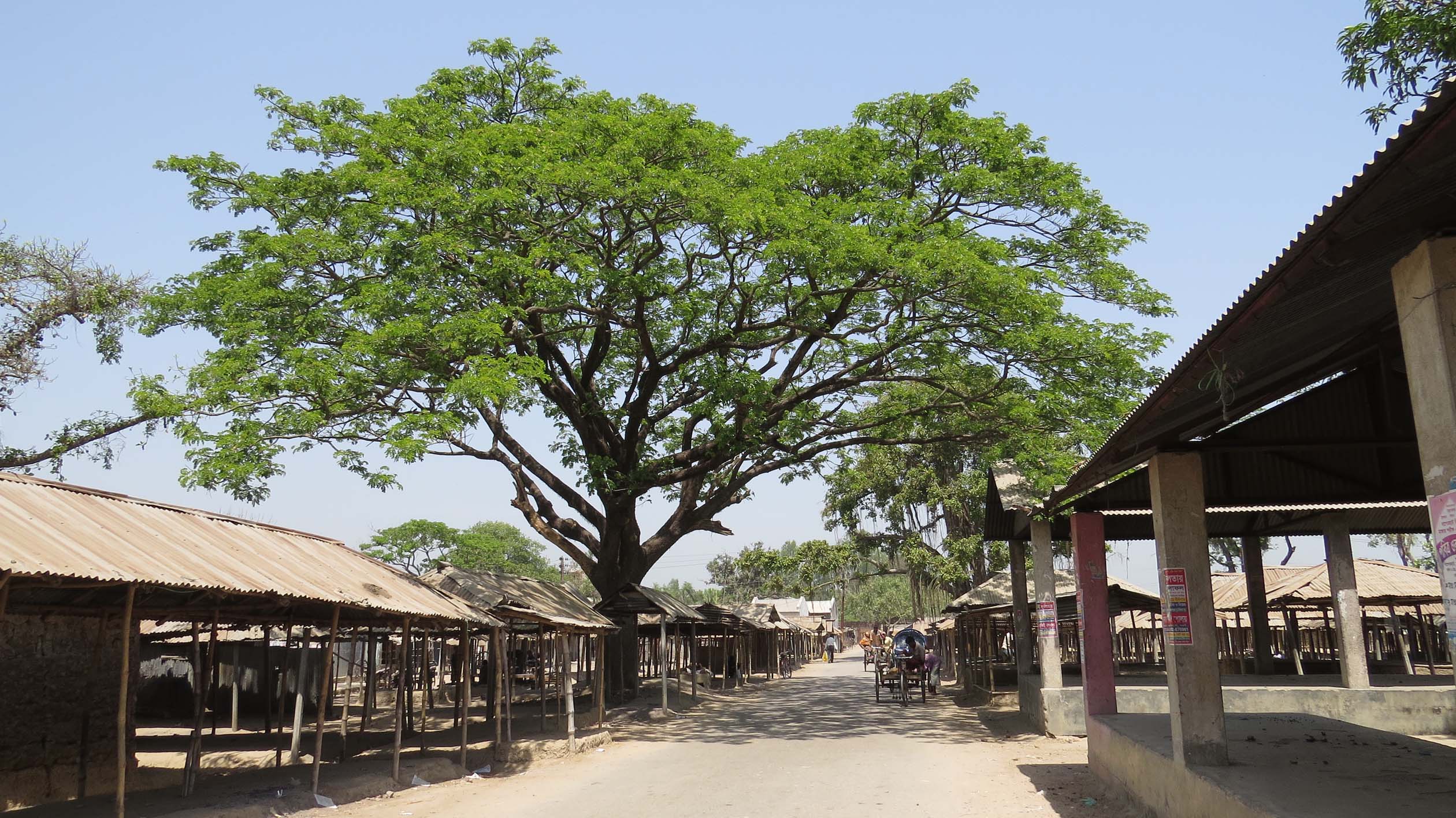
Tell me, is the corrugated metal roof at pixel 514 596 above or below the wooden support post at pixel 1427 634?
above

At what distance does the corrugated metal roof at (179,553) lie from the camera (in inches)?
271

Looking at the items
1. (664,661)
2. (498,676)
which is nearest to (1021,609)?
(664,661)

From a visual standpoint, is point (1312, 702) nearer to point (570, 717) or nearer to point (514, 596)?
point (570, 717)

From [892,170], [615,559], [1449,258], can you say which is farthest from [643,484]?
[1449,258]

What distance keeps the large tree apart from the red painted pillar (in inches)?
184

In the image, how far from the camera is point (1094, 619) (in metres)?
10.4

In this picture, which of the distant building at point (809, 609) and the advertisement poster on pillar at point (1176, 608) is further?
the distant building at point (809, 609)

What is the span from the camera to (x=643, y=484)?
17.7 meters

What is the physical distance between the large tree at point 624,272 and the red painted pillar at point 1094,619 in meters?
4.69

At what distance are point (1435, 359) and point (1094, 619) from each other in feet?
22.4

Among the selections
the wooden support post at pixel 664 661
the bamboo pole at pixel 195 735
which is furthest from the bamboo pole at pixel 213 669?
the wooden support post at pixel 664 661

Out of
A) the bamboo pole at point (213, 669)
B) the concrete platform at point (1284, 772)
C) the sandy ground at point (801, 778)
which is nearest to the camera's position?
the concrete platform at point (1284, 772)

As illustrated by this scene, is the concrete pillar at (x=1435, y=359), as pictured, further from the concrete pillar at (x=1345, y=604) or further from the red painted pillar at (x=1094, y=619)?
the concrete pillar at (x=1345, y=604)

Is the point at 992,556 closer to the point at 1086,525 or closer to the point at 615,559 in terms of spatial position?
the point at 615,559
